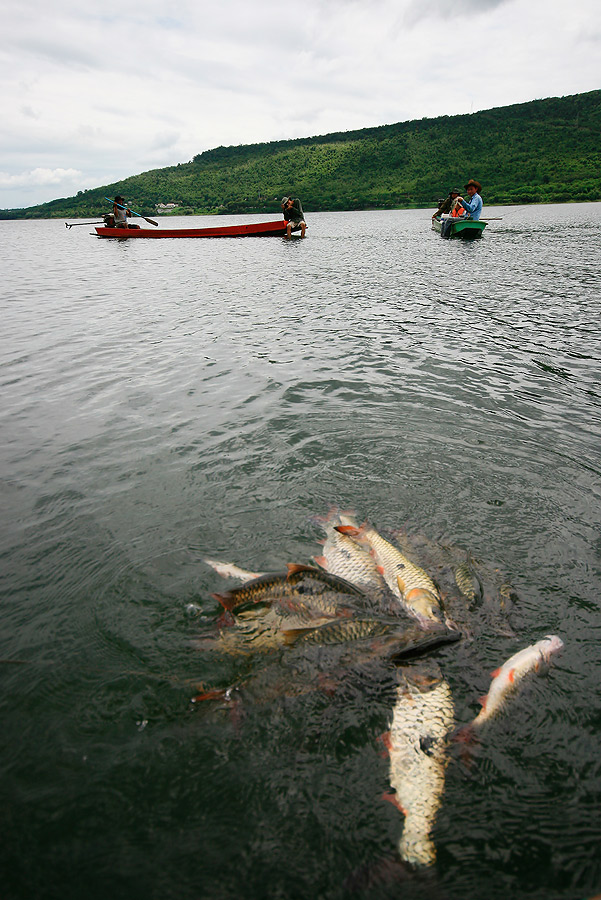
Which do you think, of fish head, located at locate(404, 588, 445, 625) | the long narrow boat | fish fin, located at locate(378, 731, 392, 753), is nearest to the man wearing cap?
the long narrow boat

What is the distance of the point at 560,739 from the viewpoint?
3.66 metres

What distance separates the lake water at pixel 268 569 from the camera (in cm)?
303

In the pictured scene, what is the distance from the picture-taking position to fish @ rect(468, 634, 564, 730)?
150 inches

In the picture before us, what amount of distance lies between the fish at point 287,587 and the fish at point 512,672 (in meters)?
1.35

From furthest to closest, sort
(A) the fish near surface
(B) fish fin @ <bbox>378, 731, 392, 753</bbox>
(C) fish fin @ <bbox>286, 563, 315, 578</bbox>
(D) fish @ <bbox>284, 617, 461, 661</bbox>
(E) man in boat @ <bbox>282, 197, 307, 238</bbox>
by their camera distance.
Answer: (E) man in boat @ <bbox>282, 197, 307, 238</bbox>, (A) the fish near surface, (C) fish fin @ <bbox>286, 563, 315, 578</bbox>, (D) fish @ <bbox>284, 617, 461, 661</bbox>, (B) fish fin @ <bbox>378, 731, 392, 753</bbox>

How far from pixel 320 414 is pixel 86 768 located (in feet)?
22.7

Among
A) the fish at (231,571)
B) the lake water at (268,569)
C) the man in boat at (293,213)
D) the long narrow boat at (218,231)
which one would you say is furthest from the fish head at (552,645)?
the man in boat at (293,213)

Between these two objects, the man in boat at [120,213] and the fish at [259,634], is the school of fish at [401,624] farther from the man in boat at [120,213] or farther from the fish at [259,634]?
the man in boat at [120,213]

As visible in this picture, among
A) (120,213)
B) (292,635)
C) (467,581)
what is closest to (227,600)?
(292,635)

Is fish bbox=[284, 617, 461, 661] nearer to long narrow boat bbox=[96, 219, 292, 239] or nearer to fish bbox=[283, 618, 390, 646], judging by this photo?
fish bbox=[283, 618, 390, 646]

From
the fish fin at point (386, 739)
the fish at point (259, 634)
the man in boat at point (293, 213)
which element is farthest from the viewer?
the man in boat at point (293, 213)

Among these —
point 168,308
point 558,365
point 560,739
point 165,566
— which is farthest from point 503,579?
point 168,308

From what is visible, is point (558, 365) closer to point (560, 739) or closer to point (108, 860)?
point (560, 739)

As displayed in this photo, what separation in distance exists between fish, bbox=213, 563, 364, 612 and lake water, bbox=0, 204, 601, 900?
0.44 m
